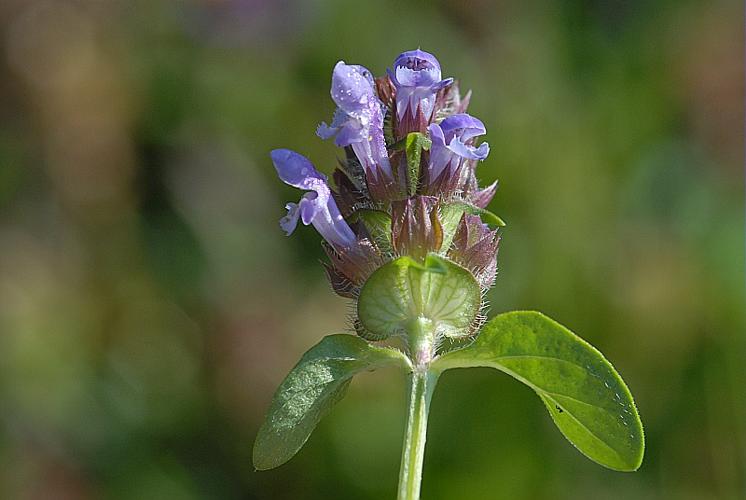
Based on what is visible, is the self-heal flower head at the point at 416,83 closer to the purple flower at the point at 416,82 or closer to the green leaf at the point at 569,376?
the purple flower at the point at 416,82

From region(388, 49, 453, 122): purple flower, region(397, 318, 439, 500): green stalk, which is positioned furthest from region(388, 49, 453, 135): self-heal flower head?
region(397, 318, 439, 500): green stalk

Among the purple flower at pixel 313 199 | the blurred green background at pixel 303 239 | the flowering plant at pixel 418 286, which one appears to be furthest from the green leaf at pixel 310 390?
the blurred green background at pixel 303 239

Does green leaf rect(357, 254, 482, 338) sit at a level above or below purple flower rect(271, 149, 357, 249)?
below

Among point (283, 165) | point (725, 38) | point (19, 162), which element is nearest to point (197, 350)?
point (19, 162)

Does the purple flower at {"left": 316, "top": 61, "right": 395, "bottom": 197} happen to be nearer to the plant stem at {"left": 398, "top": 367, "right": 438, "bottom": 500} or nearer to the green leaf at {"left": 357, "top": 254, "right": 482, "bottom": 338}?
the green leaf at {"left": 357, "top": 254, "right": 482, "bottom": 338}

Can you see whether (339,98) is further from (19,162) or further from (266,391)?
(19,162)

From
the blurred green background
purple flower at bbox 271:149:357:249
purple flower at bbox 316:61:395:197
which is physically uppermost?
purple flower at bbox 316:61:395:197
